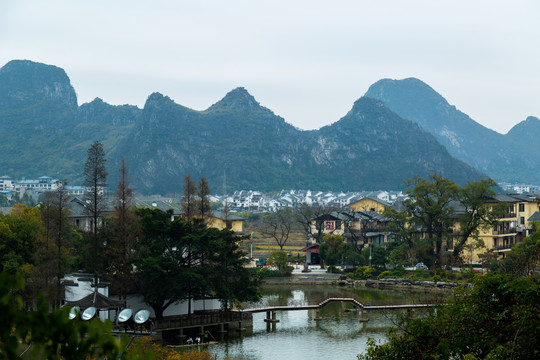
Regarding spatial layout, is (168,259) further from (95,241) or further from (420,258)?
(420,258)

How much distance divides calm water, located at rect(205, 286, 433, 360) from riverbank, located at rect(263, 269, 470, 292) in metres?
3.57

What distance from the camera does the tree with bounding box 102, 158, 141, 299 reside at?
1372 inches

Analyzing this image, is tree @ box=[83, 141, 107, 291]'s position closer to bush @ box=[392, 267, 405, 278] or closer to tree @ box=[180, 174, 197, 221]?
tree @ box=[180, 174, 197, 221]

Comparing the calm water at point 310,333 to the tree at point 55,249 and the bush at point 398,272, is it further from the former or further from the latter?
the tree at point 55,249

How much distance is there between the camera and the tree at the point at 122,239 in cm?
3484

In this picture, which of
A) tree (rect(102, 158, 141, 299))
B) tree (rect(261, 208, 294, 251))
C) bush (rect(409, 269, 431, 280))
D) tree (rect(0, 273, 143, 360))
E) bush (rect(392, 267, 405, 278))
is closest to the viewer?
tree (rect(0, 273, 143, 360))

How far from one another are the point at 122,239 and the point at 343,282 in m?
27.1

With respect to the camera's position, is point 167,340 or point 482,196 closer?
point 167,340

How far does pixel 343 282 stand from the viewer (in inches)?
2275

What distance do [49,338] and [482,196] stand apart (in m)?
56.2

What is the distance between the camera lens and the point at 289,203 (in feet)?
568

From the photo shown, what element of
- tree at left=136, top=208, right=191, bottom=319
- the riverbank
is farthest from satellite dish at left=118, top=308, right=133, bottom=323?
the riverbank

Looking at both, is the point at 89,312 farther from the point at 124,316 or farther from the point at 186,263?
the point at 186,263

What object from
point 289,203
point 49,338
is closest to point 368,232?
point 49,338
